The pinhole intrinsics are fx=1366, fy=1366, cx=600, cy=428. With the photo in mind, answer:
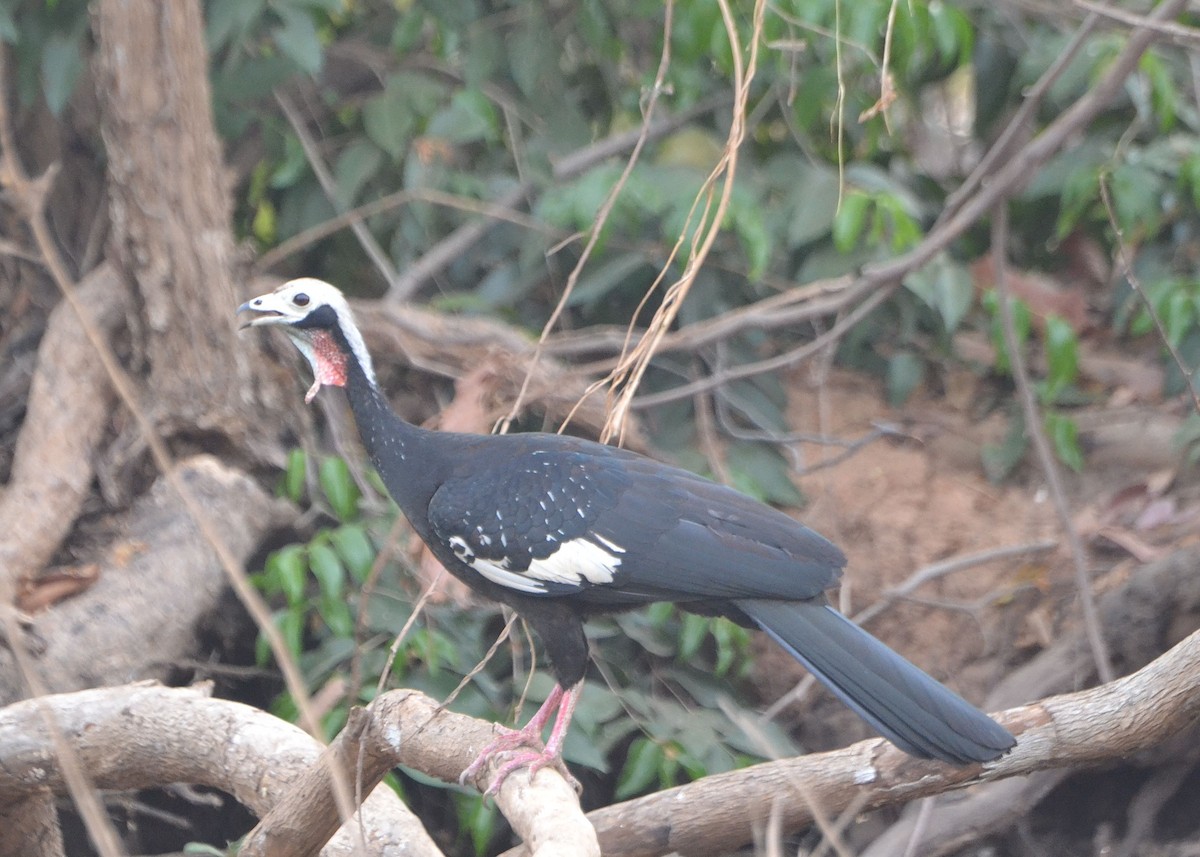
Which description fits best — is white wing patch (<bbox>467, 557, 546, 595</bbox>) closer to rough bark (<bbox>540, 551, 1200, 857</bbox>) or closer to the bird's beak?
rough bark (<bbox>540, 551, 1200, 857</bbox>)

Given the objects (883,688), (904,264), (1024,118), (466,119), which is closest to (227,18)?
(466,119)

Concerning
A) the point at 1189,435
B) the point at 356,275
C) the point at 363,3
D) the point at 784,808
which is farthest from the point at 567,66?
→ the point at 784,808

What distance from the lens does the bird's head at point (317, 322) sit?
302 cm

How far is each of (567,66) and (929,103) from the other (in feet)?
6.68

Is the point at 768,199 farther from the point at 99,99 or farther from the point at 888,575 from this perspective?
the point at 99,99

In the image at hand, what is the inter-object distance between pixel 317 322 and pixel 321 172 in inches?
68.9

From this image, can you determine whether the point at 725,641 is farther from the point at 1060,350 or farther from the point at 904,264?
the point at 1060,350

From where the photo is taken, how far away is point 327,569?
3.54m

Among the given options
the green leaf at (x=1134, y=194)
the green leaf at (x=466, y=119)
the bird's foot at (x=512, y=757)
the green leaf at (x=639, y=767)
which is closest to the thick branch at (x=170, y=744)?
the bird's foot at (x=512, y=757)

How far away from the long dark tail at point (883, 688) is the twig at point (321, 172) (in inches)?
94.0

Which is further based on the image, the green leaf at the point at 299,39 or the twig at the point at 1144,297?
the green leaf at the point at 299,39

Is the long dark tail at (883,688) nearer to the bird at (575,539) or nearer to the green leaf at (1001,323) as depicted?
the bird at (575,539)

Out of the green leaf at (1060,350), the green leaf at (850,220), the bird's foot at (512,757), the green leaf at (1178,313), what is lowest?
the bird's foot at (512,757)

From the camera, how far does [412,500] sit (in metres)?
3.00
